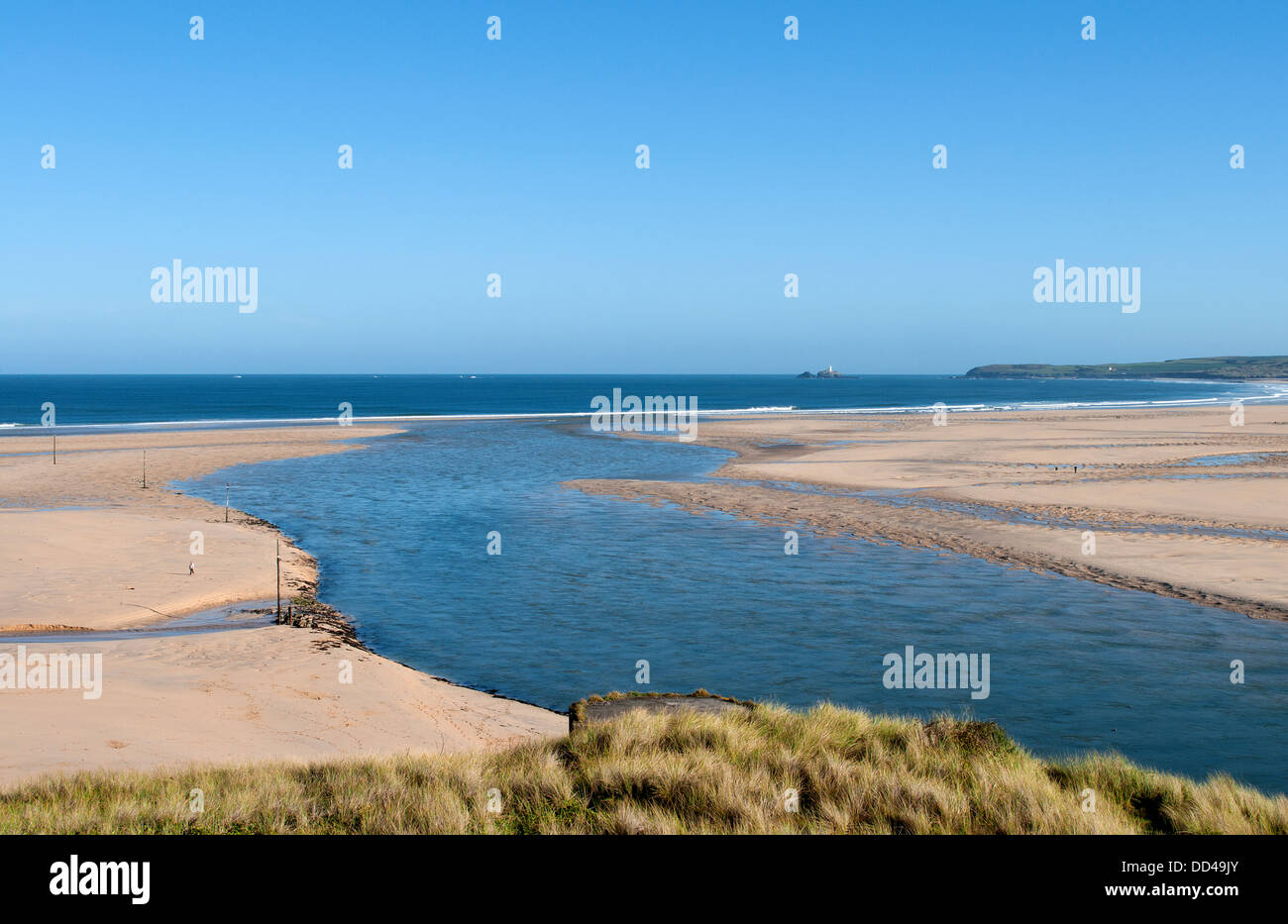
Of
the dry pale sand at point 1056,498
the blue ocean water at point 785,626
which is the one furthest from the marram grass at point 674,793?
the dry pale sand at point 1056,498

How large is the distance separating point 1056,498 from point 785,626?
1623 cm

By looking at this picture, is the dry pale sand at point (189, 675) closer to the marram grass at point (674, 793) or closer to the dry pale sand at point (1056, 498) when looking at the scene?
the marram grass at point (674, 793)

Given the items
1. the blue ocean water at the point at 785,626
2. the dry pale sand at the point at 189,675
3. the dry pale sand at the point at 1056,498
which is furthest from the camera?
the dry pale sand at the point at 1056,498

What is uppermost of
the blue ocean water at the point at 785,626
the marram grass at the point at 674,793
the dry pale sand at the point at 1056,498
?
the dry pale sand at the point at 1056,498

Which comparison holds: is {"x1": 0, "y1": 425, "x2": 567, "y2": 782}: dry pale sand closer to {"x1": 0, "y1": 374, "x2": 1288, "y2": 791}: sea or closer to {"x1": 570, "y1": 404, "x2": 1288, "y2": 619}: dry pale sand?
{"x1": 0, "y1": 374, "x2": 1288, "y2": 791}: sea

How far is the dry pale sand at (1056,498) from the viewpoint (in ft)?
61.9

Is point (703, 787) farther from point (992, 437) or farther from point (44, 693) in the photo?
point (992, 437)

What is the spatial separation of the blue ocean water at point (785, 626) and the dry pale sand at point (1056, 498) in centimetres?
159

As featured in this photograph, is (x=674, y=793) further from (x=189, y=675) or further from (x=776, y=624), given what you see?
(x=776, y=624)

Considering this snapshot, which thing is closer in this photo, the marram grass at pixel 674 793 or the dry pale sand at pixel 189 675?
the marram grass at pixel 674 793

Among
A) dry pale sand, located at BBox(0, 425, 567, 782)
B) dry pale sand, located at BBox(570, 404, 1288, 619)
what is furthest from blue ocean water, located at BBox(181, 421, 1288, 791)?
dry pale sand, located at BBox(570, 404, 1288, 619)

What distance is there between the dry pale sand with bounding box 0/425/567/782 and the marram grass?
5.26 feet

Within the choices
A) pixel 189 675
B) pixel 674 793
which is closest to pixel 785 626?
pixel 674 793
